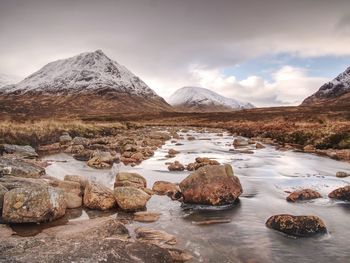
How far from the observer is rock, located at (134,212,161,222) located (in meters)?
9.50

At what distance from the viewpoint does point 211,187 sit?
11.0 meters

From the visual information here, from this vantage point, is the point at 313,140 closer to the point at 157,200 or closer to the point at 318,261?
the point at 157,200

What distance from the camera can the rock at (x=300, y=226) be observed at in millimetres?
Answer: 8391

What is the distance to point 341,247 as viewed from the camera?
779 cm

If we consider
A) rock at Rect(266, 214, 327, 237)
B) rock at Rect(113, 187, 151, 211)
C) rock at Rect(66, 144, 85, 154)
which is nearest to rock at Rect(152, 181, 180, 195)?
rock at Rect(113, 187, 151, 211)

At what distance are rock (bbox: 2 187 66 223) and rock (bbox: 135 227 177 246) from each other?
2.20 meters

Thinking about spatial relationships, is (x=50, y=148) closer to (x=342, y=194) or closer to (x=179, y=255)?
(x=342, y=194)

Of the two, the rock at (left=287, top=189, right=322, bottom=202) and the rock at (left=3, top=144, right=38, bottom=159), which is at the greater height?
the rock at (left=3, top=144, right=38, bottom=159)

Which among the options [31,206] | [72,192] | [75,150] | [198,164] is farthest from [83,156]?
[31,206]

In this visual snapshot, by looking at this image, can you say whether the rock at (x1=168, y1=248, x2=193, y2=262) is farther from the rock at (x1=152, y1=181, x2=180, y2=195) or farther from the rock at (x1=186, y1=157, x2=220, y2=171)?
the rock at (x1=186, y1=157, x2=220, y2=171)

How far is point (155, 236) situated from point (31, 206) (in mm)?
3002

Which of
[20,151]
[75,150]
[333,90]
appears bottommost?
[75,150]

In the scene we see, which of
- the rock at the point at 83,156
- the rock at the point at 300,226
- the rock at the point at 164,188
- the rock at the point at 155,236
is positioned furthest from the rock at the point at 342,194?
the rock at the point at 83,156

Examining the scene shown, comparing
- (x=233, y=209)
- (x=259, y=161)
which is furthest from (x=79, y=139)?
(x=233, y=209)
